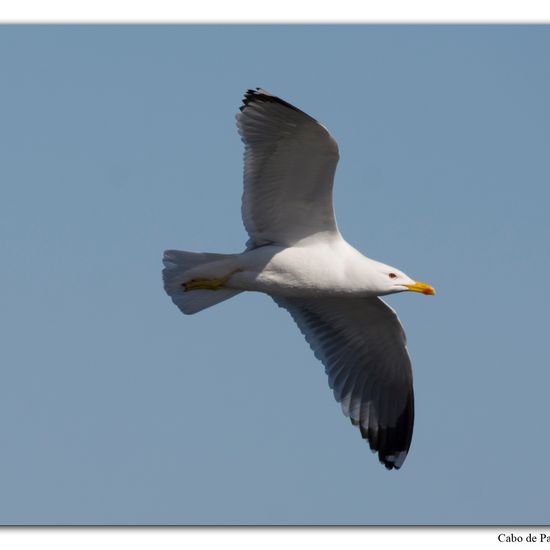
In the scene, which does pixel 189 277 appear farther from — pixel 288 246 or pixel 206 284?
pixel 288 246

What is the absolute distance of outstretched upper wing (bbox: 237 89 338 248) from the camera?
39.4 ft

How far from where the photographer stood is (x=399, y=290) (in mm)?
12570

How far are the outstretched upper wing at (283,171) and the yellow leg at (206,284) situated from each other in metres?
0.43

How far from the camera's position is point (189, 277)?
12.7 m

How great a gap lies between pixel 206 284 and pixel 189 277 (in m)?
0.18

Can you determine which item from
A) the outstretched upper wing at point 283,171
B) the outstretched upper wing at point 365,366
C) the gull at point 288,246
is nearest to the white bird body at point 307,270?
the gull at point 288,246

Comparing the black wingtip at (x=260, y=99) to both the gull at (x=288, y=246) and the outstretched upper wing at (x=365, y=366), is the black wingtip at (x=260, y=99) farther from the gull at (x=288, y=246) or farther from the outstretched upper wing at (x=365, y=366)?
the outstretched upper wing at (x=365, y=366)

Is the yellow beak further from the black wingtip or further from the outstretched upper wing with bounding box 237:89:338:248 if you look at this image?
the black wingtip

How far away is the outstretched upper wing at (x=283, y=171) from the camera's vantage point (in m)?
12.0

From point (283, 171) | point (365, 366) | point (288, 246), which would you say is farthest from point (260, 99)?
point (365, 366)

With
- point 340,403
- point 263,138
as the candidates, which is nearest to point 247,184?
point 263,138

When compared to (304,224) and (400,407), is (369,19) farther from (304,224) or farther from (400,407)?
(400,407)
